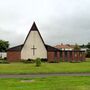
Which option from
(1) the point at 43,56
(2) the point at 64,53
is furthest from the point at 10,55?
(2) the point at 64,53

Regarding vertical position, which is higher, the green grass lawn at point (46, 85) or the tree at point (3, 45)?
the tree at point (3, 45)

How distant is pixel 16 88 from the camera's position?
1523 cm

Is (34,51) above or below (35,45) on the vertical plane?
below

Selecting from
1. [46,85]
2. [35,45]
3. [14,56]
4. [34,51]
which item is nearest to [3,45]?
[14,56]

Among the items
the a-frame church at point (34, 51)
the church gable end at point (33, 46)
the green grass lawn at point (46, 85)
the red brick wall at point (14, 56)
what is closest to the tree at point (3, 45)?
the a-frame church at point (34, 51)

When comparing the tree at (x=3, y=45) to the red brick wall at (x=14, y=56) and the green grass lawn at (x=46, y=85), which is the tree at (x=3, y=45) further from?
the green grass lawn at (x=46, y=85)

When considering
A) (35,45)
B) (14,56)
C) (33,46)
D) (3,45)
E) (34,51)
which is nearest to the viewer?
(14,56)

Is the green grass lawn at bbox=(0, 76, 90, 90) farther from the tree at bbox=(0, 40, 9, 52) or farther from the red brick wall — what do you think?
the tree at bbox=(0, 40, 9, 52)

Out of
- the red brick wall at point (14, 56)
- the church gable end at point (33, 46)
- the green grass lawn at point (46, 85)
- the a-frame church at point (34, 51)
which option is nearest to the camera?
the green grass lawn at point (46, 85)

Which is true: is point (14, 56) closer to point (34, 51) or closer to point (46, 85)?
point (34, 51)

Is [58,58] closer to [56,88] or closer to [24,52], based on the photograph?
[24,52]

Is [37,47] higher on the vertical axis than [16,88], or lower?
higher

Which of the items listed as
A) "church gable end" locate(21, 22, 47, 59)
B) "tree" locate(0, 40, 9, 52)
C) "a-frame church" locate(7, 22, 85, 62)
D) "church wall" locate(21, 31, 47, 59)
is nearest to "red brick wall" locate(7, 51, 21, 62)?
"a-frame church" locate(7, 22, 85, 62)

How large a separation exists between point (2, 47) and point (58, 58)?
173ft
